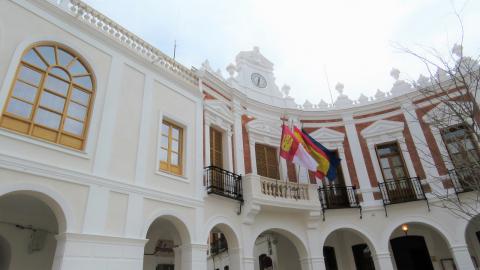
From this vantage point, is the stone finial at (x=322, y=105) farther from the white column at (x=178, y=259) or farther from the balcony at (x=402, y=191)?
the white column at (x=178, y=259)

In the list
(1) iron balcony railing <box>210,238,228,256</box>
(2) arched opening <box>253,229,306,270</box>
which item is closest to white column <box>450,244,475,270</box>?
(2) arched opening <box>253,229,306,270</box>

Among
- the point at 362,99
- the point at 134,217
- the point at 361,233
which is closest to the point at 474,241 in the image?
the point at 361,233

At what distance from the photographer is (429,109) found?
39.9 feet

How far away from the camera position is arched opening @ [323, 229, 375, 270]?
12281 mm

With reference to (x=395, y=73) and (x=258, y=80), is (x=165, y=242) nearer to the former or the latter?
(x=258, y=80)

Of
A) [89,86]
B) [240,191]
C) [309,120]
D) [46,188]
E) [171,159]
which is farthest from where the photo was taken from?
[309,120]

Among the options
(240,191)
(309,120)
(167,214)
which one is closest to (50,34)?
(167,214)

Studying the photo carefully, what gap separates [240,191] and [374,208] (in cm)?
520

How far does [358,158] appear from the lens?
495 inches

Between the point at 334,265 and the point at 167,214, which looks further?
the point at 334,265

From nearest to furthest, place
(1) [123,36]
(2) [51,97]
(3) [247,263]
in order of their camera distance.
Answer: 1. (2) [51,97]
2. (1) [123,36]
3. (3) [247,263]

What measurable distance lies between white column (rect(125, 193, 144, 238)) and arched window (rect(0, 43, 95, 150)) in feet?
5.30

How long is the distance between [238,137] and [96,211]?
5.76 m

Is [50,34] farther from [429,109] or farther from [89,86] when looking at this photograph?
[429,109]
